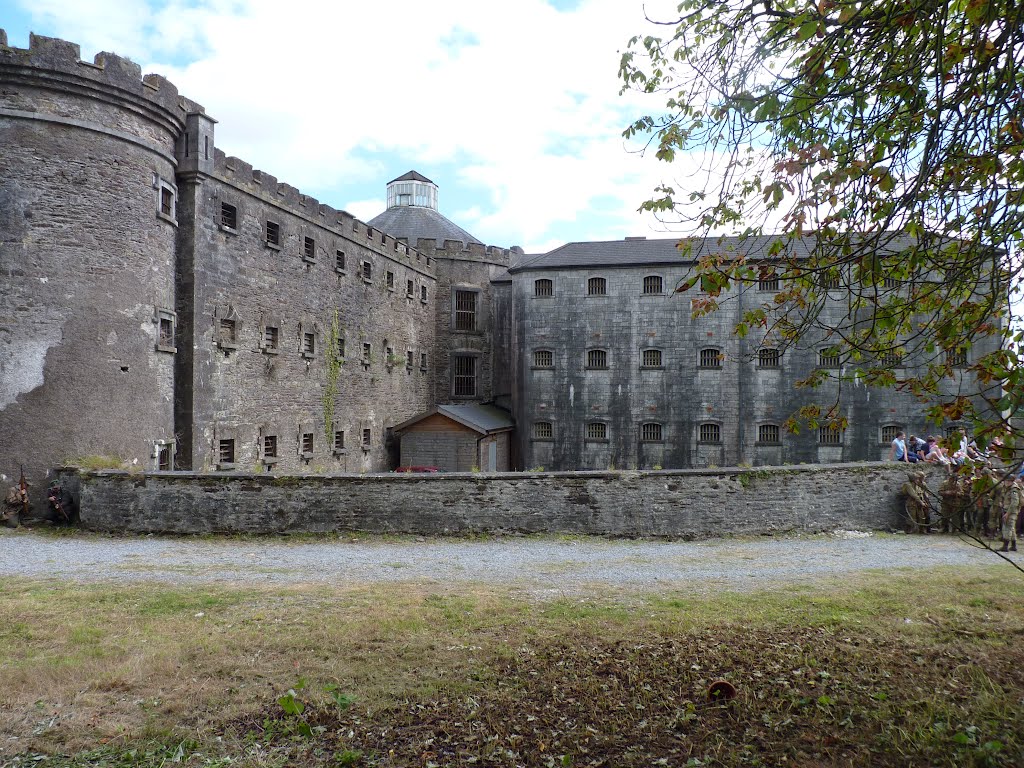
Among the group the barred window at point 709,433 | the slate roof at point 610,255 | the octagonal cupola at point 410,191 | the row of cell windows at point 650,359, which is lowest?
the barred window at point 709,433

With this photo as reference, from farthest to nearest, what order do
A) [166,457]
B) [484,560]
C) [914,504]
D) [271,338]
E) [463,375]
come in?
1. [463,375]
2. [271,338]
3. [166,457]
4. [914,504]
5. [484,560]

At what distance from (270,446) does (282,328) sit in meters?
3.72

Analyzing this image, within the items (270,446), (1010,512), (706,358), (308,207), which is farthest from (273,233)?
(1010,512)

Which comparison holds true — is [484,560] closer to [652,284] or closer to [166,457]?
[166,457]

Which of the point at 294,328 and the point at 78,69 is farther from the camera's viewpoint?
the point at 294,328

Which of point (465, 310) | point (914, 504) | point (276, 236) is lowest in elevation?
point (914, 504)

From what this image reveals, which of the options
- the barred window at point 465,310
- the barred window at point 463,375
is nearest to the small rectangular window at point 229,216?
the barred window at point 465,310

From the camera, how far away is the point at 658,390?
31.0m

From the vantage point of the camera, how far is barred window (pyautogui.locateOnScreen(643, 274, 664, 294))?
31.1 meters

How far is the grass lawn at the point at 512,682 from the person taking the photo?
483 cm

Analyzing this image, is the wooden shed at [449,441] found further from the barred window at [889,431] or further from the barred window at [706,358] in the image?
the barred window at [889,431]

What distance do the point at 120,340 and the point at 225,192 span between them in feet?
18.3

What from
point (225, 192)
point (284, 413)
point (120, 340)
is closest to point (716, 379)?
point (284, 413)

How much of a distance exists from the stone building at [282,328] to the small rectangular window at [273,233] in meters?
0.06
